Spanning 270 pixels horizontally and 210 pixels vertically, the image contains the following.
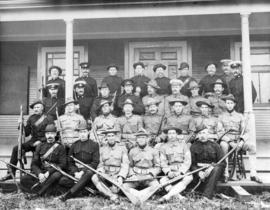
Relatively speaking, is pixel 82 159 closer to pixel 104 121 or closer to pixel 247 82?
pixel 104 121

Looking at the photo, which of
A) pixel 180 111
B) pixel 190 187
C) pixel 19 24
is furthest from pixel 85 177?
pixel 19 24

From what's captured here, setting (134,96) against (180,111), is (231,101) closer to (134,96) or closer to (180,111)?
(180,111)

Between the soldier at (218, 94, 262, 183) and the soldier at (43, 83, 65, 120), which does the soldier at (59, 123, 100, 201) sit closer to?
the soldier at (43, 83, 65, 120)

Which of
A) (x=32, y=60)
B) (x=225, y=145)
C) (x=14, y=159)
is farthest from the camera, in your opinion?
(x=32, y=60)

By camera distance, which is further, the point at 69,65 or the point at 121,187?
the point at 69,65

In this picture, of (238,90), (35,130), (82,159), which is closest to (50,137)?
(82,159)

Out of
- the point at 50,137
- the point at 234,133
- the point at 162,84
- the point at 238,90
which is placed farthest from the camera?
the point at 162,84
